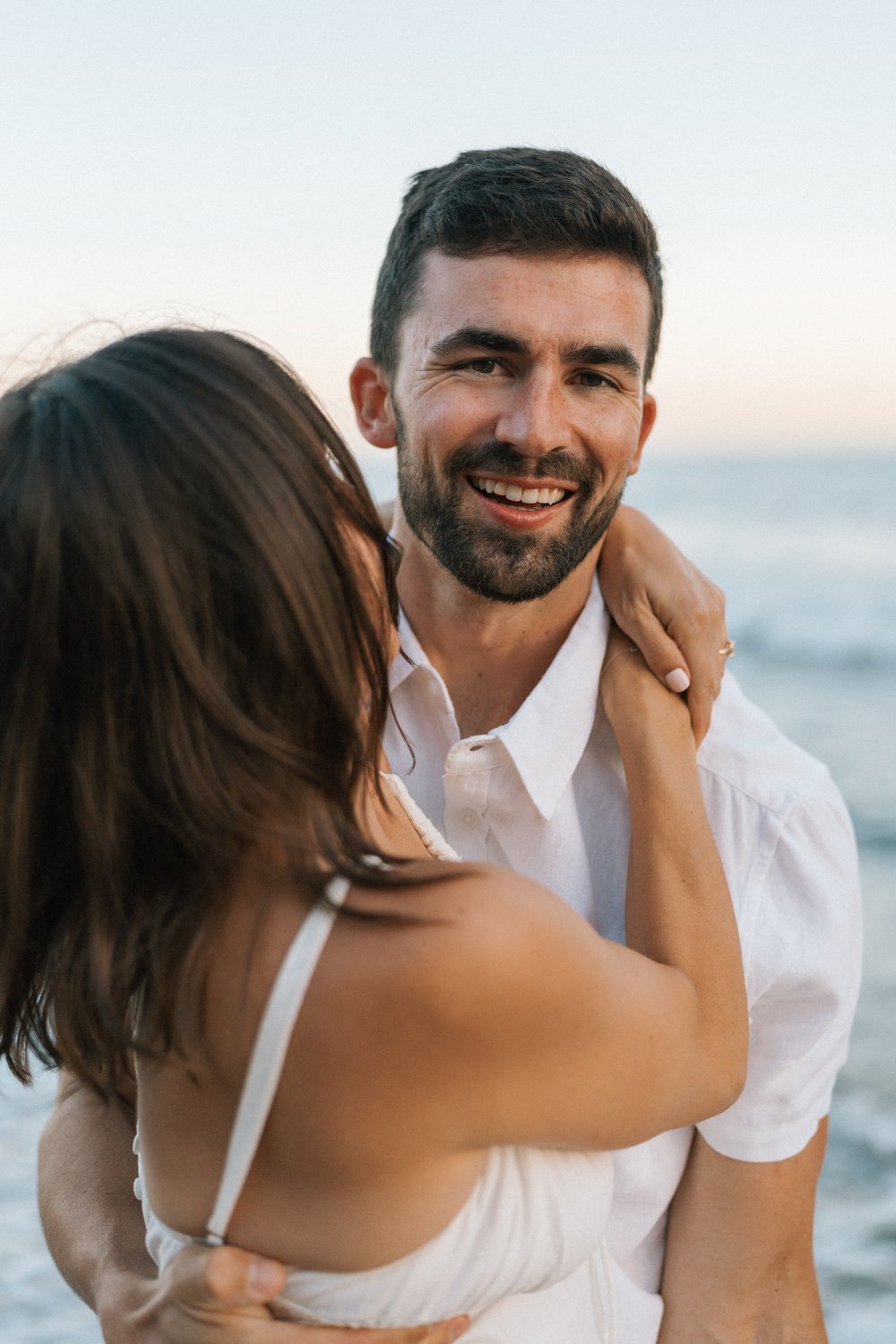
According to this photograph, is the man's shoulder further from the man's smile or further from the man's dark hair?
the man's dark hair

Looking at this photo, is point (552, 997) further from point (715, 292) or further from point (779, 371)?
point (779, 371)

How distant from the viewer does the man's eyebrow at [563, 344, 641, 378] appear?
2291mm

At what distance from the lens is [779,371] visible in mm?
23609

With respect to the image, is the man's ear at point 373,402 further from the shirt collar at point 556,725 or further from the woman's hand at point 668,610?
the shirt collar at point 556,725

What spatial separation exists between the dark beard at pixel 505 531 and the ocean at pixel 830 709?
0.56ft

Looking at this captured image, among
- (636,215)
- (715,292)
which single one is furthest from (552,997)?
(715,292)

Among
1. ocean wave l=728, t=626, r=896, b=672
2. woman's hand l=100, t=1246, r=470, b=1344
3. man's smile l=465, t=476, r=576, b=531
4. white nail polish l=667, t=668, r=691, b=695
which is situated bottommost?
ocean wave l=728, t=626, r=896, b=672

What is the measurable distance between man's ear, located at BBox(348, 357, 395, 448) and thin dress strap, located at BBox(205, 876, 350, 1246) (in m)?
1.54

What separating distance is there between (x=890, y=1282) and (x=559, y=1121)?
3847mm

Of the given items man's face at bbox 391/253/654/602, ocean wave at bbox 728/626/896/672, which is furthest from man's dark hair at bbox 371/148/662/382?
ocean wave at bbox 728/626/896/672

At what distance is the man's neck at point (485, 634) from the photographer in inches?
97.1

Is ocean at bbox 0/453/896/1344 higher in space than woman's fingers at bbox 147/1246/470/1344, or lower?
lower

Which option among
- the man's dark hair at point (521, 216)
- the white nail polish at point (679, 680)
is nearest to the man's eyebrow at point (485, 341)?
the man's dark hair at point (521, 216)

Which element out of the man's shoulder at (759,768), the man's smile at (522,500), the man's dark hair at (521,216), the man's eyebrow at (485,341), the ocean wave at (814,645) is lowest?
the ocean wave at (814,645)
